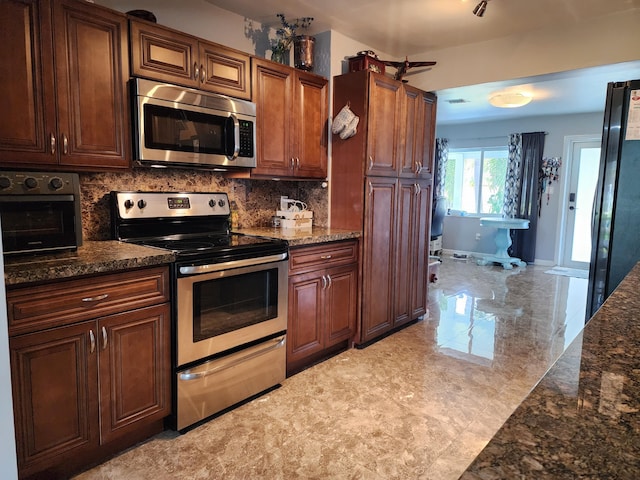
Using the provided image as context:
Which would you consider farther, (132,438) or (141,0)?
(141,0)

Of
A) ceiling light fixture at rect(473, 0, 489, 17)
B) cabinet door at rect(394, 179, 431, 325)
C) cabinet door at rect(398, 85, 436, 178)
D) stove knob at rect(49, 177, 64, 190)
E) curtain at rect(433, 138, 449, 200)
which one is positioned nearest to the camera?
stove knob at rect(49, 177, 64, 190)

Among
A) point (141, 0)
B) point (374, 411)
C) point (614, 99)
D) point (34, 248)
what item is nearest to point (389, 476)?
point (374, 411)

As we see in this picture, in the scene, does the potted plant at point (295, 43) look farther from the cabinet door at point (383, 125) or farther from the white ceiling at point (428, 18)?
the cabinet door at point (383, 125)

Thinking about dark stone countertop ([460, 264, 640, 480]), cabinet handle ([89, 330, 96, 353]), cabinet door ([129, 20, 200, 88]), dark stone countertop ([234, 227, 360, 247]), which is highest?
cabinet door ([129, 20, 200, 88])

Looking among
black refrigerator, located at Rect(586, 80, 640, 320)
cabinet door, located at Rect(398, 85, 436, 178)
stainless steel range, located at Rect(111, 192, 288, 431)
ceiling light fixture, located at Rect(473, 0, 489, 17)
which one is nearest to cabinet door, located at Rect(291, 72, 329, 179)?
cabinet door, located at Rect(398, 85, 436, 178)

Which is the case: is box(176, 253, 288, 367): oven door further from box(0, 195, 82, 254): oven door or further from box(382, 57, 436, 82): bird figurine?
box(382, 57, 436, 82): bird figurine

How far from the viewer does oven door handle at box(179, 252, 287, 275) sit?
2027mm

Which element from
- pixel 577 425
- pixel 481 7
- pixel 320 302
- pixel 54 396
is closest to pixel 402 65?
pixel 481 7

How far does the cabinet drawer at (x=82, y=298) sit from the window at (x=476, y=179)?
6758mm

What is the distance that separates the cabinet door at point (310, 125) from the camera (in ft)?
9.83

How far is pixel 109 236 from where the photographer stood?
242 centimetres

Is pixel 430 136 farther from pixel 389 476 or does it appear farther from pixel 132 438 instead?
pixel 132 438

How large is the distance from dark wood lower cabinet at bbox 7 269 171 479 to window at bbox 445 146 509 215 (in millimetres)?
6812

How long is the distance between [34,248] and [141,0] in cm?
160
